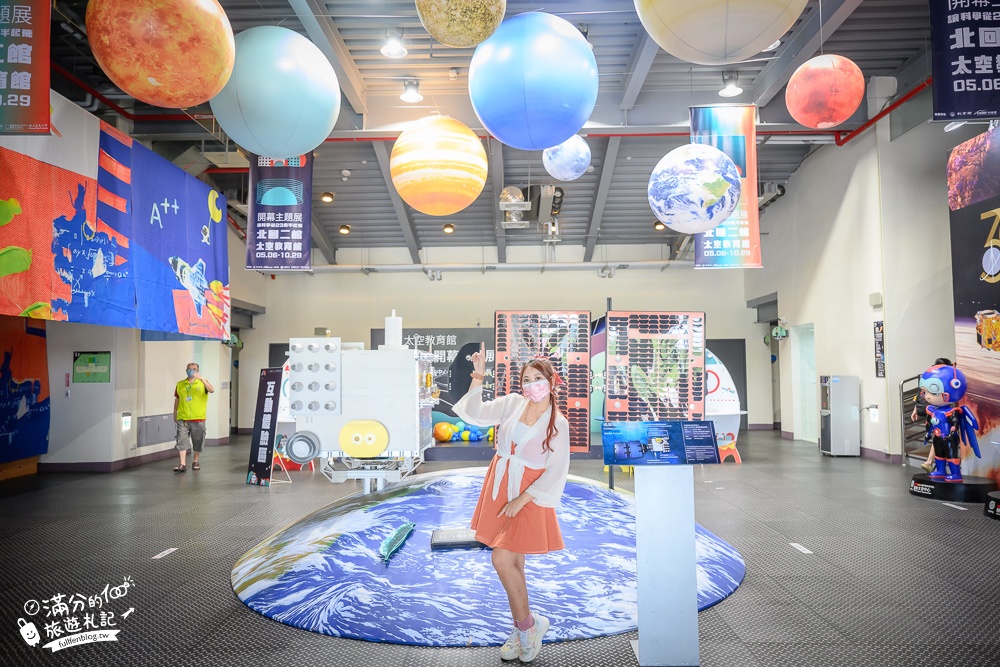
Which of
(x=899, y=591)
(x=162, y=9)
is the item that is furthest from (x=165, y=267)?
(x=899, y=591)

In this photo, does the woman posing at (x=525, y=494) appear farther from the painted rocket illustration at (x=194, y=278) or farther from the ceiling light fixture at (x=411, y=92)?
the painted rocket illustration at (x=194, y=278)

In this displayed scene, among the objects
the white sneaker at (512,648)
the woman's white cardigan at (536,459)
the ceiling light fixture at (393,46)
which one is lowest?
the white sneaker at (512,648)

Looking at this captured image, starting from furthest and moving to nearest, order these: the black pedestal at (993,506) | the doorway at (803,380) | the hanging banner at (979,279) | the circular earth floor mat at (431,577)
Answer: the doorway at (803,380) < the hanging banner at (979,279) < the black pedestal at (993,506) < the circular earth floor mat at (431,577)

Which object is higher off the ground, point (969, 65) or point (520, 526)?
point (969, 65)

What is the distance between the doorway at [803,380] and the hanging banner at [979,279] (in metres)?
5.59

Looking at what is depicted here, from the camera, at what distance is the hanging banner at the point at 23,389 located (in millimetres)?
8305

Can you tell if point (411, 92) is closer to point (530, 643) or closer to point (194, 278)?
point (194, 278)

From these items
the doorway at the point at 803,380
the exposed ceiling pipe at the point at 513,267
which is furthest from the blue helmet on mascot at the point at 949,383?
the exposed ceiling pipe at the point at 513,267

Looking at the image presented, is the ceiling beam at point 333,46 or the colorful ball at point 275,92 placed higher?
the ceiling beam at point 333,46

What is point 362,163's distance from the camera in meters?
11.6

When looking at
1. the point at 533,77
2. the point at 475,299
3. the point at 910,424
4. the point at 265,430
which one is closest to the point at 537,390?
the point at 533,77

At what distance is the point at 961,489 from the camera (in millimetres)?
6512

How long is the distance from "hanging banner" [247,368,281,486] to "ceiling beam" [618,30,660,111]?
6049mm

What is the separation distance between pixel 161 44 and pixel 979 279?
309 inches
